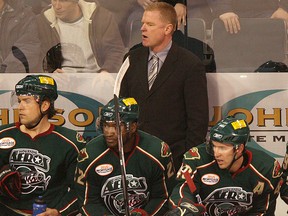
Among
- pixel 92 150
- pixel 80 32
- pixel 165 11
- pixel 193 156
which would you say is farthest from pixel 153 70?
Result: pixel 193 156

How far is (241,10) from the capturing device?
25.7ft

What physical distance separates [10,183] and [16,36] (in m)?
1.78

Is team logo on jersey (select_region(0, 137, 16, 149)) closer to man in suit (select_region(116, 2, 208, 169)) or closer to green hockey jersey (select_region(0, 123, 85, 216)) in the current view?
green hockey jersey (select_region(0, 123, 85, 216))

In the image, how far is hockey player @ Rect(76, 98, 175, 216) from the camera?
658cm

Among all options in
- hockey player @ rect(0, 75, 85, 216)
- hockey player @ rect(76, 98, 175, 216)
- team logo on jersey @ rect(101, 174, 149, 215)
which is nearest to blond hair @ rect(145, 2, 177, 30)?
hockey player @ rect(76, 98, 175, 216)

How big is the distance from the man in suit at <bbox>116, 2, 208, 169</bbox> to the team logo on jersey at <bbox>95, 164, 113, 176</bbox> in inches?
30.3

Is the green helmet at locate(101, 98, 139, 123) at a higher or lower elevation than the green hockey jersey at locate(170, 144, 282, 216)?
higher

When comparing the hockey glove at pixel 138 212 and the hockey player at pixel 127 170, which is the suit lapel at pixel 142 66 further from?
the hockey glove at pixel 138 212

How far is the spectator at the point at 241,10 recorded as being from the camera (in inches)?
307

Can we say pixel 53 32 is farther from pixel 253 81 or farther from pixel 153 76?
pixel 253 81

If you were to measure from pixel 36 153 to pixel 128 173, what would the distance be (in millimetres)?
590

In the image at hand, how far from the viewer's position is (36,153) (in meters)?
6.71

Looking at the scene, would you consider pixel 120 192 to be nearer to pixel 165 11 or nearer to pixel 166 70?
pixel 166 70

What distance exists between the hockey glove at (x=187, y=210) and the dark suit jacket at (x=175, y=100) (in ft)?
3.97
